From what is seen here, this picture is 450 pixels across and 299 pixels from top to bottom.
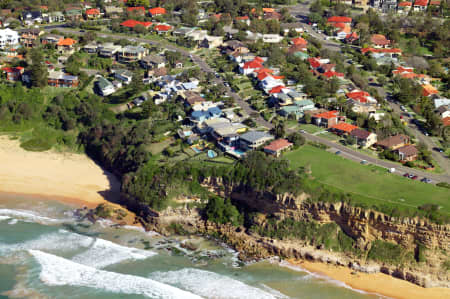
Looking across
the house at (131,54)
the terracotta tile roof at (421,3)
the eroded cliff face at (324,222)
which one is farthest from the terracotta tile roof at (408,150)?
the terracotta tile roof at (421,3)

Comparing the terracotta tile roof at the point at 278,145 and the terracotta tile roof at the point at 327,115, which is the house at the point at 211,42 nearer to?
the terracotta tile roof at the point at 327,115

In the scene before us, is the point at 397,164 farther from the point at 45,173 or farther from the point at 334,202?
the point at 45,173

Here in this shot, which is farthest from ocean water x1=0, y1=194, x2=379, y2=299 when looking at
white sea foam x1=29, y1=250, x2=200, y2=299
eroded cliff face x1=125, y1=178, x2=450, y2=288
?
eroded cliff face x1=125, y1=178, x2=450, y2=288

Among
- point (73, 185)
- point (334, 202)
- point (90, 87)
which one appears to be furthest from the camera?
point (90, 87)

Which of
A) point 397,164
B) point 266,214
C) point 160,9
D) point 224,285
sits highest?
point 160,9

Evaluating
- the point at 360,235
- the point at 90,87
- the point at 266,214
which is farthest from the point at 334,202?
the point at 90,87

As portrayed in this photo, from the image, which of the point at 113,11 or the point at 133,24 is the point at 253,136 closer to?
the point at 133,24
